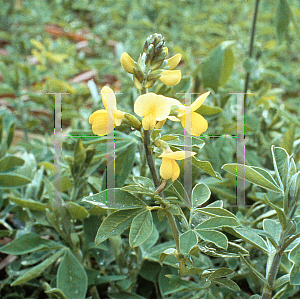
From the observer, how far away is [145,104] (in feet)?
1.70

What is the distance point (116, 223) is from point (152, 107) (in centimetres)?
20

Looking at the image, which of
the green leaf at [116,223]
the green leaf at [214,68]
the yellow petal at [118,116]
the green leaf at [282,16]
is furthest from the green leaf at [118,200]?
the green leaf at [282,16]

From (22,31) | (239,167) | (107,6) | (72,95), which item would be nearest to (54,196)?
(239,167)

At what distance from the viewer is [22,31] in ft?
7.93

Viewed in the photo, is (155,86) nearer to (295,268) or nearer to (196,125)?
(196,125)

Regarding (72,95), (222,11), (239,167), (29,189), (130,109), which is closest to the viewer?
(239,167)

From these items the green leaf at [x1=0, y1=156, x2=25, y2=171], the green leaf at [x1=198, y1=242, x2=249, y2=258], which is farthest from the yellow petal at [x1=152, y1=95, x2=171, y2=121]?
the green leaf at [x1=0, y1=156, x2=25, y2=171]

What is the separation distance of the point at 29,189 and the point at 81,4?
94.5 inches

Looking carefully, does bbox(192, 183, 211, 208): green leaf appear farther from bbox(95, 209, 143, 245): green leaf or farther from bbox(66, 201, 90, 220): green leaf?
bbox(66, 201, 90, 220): green leaf

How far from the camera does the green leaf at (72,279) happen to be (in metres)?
0.73

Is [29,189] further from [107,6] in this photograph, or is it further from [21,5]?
[21,5]

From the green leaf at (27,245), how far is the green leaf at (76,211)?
0.08m

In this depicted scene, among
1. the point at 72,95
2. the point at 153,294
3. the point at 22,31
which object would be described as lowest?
the point at 153,294

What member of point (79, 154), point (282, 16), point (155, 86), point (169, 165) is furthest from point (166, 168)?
point (282, 16)
